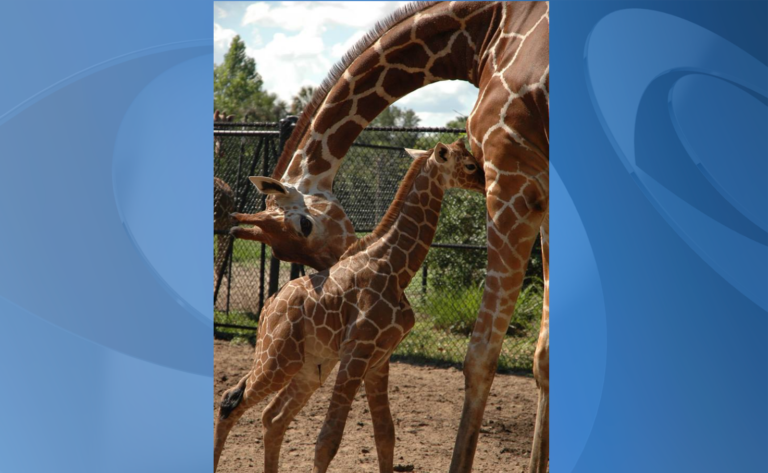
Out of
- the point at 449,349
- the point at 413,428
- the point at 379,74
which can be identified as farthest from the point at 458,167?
the point at 449,349

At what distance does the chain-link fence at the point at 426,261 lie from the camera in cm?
868

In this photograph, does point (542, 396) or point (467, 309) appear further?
point (467, 309)

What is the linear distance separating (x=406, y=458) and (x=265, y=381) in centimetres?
163

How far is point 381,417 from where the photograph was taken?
158 inches

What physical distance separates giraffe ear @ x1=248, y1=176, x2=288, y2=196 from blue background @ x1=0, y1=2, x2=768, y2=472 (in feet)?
3.48

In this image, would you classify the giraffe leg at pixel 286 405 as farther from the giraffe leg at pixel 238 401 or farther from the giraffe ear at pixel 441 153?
the giraffe ear at pixel 441 153

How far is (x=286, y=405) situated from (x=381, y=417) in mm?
609

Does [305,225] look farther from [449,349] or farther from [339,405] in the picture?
[449,349]

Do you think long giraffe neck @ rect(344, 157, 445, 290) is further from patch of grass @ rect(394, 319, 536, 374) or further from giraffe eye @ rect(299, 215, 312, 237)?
patch of grass @ rect(394, 319, 536, 374)
